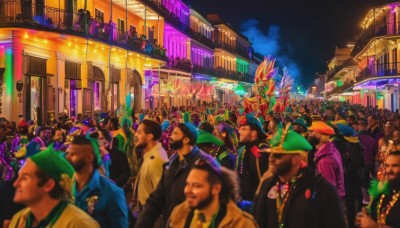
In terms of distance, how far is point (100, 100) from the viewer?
95.1 ft

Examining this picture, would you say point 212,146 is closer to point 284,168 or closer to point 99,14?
point 284,168

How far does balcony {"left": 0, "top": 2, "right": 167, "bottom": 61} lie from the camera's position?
759 inches

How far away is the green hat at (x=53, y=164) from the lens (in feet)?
11.7

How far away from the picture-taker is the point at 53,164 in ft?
11.8

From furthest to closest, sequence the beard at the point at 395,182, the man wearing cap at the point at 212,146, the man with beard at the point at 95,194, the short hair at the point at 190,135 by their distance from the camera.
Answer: the man wearing cap at the point at 212,146, the short hair at the point at 190,135, the beard at the point at 395,182, the man with beard at the point at 95,194

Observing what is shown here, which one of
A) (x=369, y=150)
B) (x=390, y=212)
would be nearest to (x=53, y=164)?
(x=390, y=212)

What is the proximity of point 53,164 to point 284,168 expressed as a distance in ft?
6.31

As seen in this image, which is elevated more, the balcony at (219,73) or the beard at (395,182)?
the balcony at (219,73)

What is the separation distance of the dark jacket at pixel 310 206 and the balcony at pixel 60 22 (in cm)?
1662

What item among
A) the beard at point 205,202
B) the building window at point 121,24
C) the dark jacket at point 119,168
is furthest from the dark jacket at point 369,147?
the building window at point 121,24

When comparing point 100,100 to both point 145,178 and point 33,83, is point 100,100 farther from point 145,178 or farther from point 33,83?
point 145,178

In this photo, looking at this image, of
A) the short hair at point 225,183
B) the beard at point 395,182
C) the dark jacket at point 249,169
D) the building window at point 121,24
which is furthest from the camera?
the building window at point 121,24

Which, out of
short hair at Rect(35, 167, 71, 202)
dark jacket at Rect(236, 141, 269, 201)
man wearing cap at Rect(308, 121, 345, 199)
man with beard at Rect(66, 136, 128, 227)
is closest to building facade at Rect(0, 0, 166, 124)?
dark jacket at Rect(236, 141, 269, 201)

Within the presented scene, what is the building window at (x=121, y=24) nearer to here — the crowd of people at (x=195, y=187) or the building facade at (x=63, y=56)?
the building facade at (x=63, y=56)
